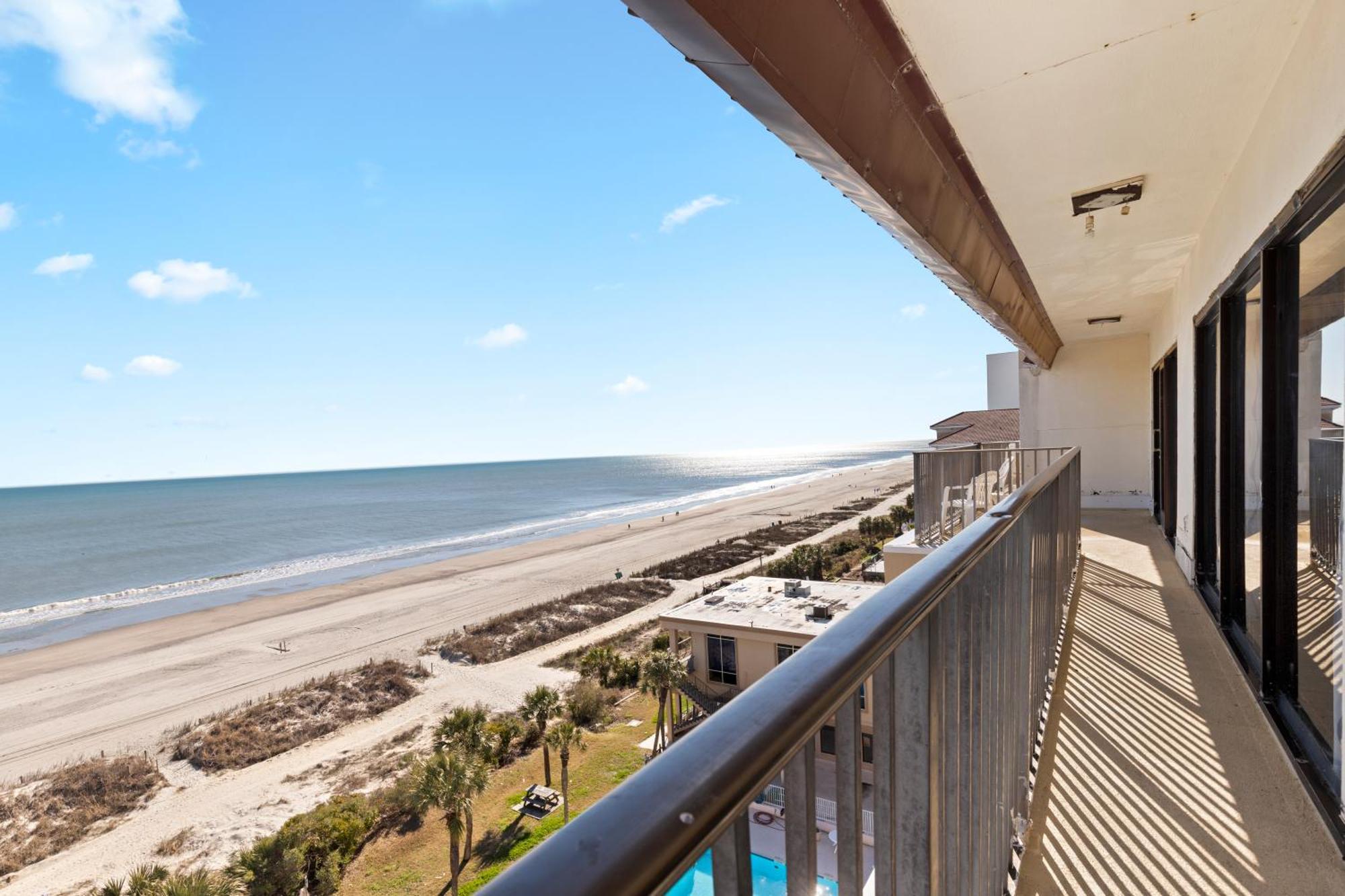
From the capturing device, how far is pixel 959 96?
2834 millimetres

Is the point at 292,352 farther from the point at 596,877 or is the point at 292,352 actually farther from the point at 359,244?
the point at 596,877

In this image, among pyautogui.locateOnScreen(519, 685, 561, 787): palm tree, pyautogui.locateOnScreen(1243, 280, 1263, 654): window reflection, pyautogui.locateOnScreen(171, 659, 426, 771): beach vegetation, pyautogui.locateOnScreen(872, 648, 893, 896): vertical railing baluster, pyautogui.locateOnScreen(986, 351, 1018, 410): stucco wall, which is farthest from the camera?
pyautogui.locateOnScreen(986, 351, 1018, 410): stucco wall

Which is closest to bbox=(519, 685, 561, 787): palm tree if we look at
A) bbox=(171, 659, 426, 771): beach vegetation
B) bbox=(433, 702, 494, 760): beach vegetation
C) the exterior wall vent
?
bbox=(433, 702, 494, 760): beach vegetation

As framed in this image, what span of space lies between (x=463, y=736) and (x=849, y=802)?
42.0 ft

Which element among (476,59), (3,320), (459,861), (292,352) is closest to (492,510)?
(476,59)

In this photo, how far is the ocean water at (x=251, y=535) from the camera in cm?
3058

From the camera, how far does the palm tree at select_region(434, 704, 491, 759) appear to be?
11781mm

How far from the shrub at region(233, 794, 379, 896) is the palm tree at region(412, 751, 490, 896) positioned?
119cm

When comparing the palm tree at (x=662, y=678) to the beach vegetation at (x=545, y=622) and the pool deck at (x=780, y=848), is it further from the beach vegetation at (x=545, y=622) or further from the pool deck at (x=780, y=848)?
the beach vegetation at (x=545, y=622)

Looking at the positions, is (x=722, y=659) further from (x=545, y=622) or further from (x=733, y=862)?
(x=733, y=862)

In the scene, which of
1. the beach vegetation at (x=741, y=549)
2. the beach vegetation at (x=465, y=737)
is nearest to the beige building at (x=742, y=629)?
the beach vegetation at (x=465, y=737)

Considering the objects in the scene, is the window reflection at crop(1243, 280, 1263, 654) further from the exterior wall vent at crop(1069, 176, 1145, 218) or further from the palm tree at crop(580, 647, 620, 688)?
the palm tree at crop(580, 647, 620, 688)

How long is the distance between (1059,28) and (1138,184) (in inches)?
82.4

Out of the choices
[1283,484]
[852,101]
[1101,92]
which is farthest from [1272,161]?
[852,101]
